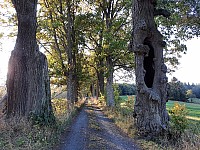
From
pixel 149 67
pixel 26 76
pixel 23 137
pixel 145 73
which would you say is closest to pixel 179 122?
pixel 145 73

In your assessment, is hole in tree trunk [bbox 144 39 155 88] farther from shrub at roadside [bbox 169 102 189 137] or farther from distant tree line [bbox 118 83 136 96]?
distant tree line [bbox 118 83 136 96]

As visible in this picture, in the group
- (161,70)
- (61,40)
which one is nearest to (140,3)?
(161,70)

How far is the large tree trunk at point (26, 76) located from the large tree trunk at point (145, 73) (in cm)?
415

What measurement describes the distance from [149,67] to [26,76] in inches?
225

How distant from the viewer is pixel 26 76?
1090 cm

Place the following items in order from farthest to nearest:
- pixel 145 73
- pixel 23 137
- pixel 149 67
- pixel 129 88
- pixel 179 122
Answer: pixel 129 88 → pixel 149 67 → pixel 145 73 → pixel 179 122 → pixel 23 137

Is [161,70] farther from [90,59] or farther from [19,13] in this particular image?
[90,59]

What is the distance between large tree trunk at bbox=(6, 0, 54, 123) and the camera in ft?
34.9

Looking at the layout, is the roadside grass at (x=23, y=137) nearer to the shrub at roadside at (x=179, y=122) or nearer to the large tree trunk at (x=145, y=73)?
the large tree trunk at (x=145, y=73)

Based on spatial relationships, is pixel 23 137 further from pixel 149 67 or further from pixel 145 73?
pixel 149 67

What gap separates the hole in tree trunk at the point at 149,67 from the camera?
11.1 meters

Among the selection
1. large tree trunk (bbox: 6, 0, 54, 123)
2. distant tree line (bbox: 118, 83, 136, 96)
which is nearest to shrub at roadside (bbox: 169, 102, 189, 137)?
large tree trunk (bbox: 6, 0, 54, 123)

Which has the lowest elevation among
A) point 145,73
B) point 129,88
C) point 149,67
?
point 129,88

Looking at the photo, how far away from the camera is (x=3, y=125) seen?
29.1 feet
